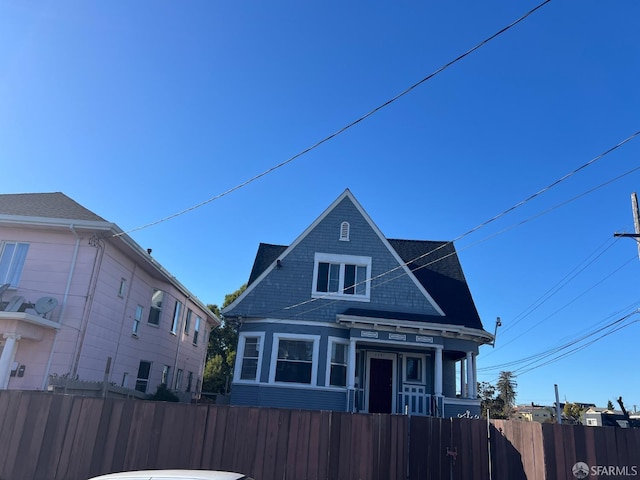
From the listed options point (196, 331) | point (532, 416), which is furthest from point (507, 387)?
point (196, 331)

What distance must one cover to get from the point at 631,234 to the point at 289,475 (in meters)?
13.4

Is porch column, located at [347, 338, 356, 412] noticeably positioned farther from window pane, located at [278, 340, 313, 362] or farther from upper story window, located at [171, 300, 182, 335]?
upper story window, located at [171, 300, 182, 335]

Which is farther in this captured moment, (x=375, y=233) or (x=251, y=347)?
(x=375, y=233)

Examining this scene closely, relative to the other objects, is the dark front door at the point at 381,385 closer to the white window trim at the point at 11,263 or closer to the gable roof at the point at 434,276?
the gable roof at the point at 434,276

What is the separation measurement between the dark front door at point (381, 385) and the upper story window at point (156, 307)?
9553mm

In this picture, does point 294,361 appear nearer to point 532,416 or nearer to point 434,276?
point 434,276

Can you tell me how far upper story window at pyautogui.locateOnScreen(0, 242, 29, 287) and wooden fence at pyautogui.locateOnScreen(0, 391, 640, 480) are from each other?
7.35 m

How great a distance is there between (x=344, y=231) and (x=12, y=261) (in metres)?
11.1

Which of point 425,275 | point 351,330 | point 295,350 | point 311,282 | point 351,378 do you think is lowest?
point 351,378

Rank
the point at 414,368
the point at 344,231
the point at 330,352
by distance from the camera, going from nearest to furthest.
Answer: the point at 330,352 < the point at 414,368 < the point at 344,231

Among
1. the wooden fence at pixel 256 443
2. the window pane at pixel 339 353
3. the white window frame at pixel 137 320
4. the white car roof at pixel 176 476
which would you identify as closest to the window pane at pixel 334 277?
the window pane at pixel 339 353

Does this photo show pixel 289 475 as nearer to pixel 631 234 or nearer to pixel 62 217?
pixel 62 217

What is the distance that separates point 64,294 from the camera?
13.4 metres

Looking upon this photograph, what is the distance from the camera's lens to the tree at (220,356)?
3709cm
